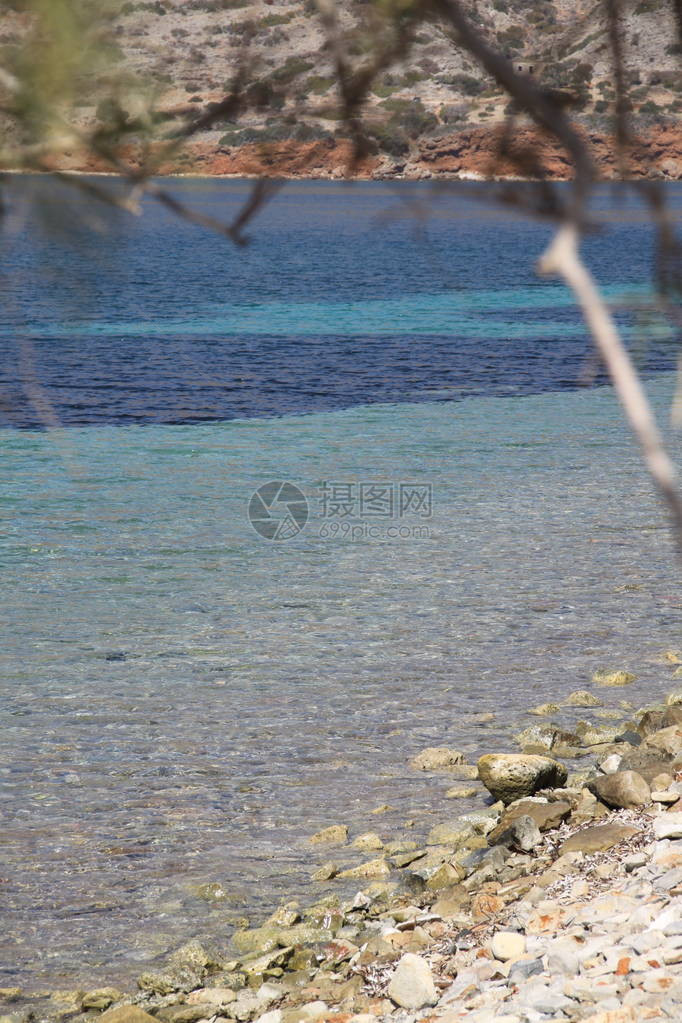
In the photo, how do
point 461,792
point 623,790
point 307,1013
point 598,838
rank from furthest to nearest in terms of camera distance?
point 461,792 → point 623,790 → point 598,838 → point 307,1013

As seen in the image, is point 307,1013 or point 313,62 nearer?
point 313,62

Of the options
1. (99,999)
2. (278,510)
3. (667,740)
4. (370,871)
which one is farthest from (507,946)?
(278,510)

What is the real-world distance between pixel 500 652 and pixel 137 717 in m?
3.36

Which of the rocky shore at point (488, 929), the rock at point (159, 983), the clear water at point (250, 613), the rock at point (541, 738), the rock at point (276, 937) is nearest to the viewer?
the rocky shore at point (488, 929)

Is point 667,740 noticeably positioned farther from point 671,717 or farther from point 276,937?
point 276,937

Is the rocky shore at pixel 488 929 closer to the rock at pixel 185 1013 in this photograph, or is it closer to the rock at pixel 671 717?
the rock at pixel 185 1013

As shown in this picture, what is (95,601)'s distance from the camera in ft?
39.4

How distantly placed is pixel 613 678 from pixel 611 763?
2253 millimetres

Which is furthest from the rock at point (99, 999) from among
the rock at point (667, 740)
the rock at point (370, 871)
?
the rock at point (667, 740)

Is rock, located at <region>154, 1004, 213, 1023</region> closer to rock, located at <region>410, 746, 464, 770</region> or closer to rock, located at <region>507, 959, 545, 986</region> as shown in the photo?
rock, located at <region>507, 959, 545, 986</region>

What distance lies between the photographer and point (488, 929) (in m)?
5.96

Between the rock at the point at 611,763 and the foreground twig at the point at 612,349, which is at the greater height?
the foreground twig at the point at 612,349

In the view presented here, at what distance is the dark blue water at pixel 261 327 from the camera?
3.47m

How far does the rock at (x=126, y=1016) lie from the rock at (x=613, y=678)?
17.6ft
